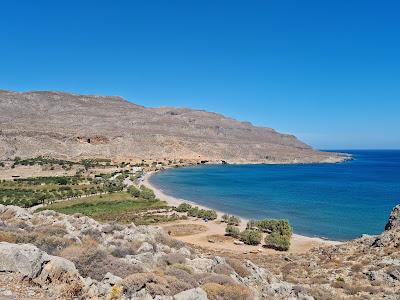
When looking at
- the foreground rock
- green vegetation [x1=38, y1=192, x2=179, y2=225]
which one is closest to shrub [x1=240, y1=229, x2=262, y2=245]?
green vegetation [x1=38, y1=192, x2=179, y2=225]

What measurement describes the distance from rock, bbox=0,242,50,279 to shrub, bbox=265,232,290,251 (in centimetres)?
3527

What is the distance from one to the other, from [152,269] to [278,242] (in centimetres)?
3191

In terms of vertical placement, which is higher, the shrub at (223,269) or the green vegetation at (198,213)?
the shrub at (223,269)

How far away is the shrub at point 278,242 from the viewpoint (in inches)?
1681

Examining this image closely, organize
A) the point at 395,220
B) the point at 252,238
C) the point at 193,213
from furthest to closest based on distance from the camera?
the point at 193,213, the point at 252,238, the point at 395,220

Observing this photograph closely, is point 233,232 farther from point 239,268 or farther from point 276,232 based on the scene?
point 239,268

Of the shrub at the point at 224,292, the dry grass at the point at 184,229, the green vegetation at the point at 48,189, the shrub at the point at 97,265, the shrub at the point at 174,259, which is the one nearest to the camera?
the shrub at the point at 224,292

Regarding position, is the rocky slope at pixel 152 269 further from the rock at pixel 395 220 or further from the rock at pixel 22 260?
the rock at pixel 395 220

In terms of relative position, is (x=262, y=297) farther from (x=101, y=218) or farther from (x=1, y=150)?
(x=1, y=150)

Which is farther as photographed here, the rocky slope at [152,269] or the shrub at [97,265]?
the shrub at [97,265]

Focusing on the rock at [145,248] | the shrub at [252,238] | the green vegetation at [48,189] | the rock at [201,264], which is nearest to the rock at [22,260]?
the rock at [201,264]

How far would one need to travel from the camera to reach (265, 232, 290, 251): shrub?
42.7m

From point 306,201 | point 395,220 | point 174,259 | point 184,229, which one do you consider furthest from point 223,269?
point 306,201

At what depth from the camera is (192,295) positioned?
1071cm
